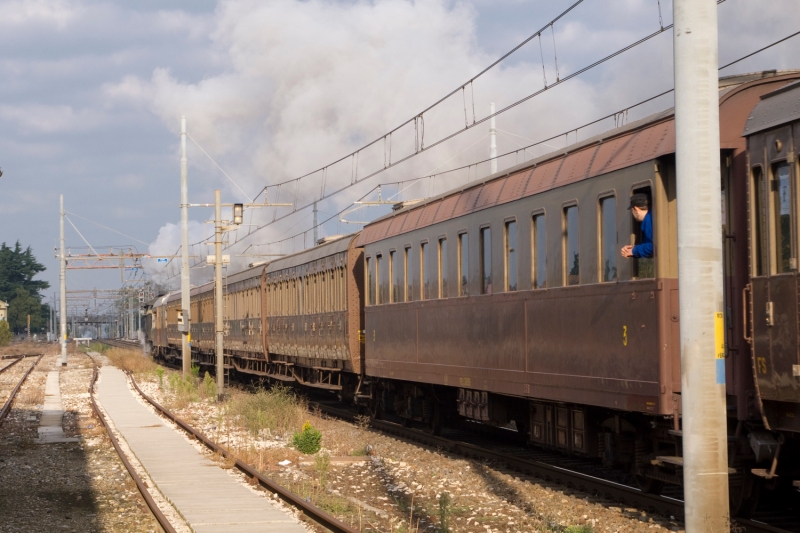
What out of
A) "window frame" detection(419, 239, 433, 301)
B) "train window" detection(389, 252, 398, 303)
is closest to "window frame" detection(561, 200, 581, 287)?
"window frame" detection(419, 239, 433, 301)

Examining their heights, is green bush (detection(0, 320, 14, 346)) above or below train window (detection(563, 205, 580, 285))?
below

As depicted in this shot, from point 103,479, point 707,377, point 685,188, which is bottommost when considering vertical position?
point 103,479

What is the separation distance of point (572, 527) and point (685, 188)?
3518 mm

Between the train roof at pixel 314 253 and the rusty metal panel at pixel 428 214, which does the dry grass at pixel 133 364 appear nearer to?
the train roof at pixel 314 253

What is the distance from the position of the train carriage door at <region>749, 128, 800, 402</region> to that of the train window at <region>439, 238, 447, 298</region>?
7.22 meters

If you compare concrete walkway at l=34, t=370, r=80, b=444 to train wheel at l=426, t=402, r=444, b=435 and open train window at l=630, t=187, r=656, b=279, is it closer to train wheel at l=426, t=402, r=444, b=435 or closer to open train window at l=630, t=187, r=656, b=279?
train wheel at l=426, t=402, r=444, b=435

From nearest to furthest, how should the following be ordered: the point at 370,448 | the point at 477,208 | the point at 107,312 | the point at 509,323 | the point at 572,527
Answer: the point at 572,527 → the point at 509,323 → the point at 477,208 → the point at 370,448 → the point at 107,312

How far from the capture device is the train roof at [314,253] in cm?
2209

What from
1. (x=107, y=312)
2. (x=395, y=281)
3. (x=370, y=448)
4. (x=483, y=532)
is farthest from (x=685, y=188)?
(x=107, y=312)

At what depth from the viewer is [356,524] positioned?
34.4 ft

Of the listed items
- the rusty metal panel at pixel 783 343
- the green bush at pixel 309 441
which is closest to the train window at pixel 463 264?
the green bush at pixel 309 441

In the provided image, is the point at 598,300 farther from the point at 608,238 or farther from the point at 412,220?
the point at 412,220

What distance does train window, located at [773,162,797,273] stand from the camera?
8.16m

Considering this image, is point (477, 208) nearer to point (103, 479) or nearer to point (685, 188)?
point (103, 479)
